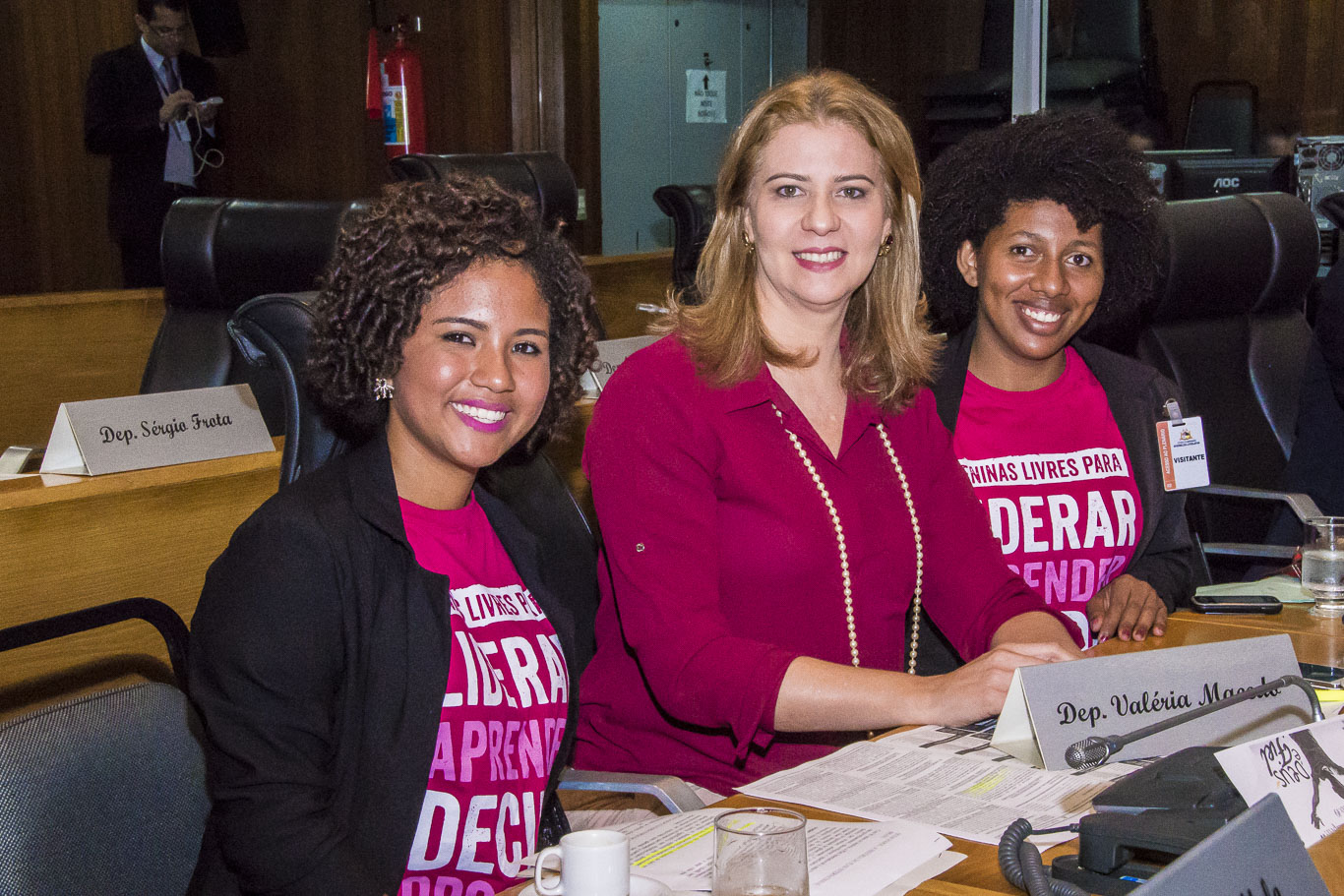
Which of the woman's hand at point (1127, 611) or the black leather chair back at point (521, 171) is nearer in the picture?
the woman's hand at point (1127, 611)

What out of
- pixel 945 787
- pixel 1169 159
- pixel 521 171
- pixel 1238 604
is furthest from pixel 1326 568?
pixel 1169 159

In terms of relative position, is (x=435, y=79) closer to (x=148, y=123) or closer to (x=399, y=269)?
(x=148, y=123)

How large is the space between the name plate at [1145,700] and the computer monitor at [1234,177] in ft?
9.72

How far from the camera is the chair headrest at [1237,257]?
9.70ft

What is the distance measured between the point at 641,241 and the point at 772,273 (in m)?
4.99

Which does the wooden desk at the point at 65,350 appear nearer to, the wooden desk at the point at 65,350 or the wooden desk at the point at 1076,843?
the wooden desk at the point at 65,350

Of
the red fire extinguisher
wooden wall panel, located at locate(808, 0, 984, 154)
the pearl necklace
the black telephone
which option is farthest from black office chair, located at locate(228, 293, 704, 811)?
the red fire extinguisher

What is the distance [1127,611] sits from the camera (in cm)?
175

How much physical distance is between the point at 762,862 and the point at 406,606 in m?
0.54

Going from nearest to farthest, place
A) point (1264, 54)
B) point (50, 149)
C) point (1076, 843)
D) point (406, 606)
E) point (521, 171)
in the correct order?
point (1076, 843)
point (406, 606)
point (521, 171)
point (1264, 54)
point (50, 149)

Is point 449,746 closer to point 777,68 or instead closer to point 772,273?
point 772,273

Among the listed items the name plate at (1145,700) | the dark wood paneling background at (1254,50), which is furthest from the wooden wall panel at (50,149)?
the name plate at (1145,700)

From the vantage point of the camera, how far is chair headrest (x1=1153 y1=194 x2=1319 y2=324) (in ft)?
9.70

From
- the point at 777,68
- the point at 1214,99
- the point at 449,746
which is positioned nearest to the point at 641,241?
the point at 777,68
